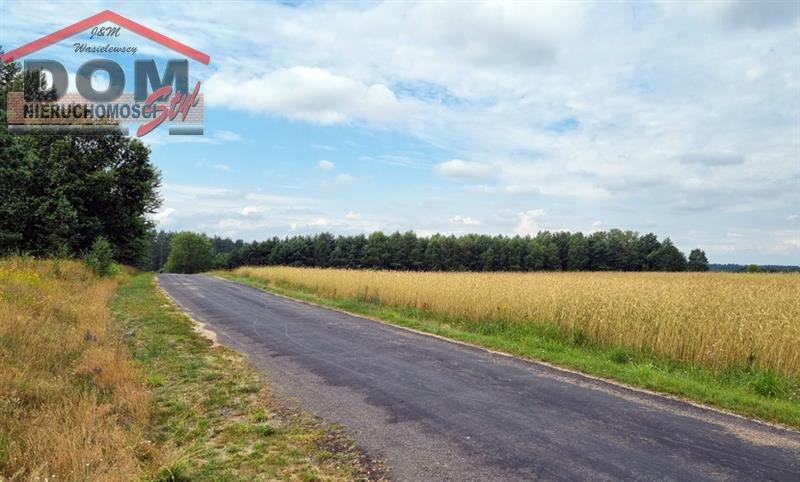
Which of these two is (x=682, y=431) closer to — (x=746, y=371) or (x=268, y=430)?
(x=746, y=371)

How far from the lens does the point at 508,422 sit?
569 cm

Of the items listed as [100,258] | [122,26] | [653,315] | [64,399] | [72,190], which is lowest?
[64,399]

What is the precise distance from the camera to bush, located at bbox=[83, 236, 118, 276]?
2659 centimetres

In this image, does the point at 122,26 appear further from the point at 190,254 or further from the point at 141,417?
the point at 190,254

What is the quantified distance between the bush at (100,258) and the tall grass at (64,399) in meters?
17.9

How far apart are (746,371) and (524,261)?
7080cm

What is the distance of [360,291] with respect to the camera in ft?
73.4

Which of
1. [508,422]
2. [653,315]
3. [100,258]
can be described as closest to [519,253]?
[100,258]

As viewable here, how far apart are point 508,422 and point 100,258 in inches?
1182

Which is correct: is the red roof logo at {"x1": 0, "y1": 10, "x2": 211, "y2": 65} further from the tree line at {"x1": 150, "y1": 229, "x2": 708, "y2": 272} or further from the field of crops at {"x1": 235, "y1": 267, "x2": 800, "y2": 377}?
the tree line at {"x1": 150, "y1": 229, "x2": 708, "y2": 272}

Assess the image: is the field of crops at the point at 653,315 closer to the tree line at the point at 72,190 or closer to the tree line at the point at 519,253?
the tree line at the point at 72,190

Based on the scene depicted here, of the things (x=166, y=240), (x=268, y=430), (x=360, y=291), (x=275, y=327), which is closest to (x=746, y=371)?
(x=268, y=430)

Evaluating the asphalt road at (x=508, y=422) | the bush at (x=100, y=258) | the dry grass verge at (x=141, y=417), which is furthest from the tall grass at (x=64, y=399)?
the bush at (x=100, y=258)

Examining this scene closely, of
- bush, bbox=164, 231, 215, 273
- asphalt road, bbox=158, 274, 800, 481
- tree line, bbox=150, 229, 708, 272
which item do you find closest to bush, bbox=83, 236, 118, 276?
asphalt road, bbox=158, 274, 800, 481
